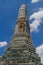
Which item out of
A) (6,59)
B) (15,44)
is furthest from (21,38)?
(6,59)

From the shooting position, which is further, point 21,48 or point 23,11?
point 23,11

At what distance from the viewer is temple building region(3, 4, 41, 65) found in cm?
5291

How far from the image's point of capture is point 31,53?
5419 cm

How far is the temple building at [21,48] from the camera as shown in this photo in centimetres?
5291

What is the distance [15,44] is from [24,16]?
7379mm

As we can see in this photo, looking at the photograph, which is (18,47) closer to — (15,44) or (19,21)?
(15,44)

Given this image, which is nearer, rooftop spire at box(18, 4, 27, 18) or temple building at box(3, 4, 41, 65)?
temple building at box(3, 4, 41, 65)

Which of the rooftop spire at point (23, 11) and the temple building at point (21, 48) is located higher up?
the rooftop spire at point (23, 11)

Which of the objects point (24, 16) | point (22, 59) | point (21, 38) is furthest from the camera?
point (24, 16)

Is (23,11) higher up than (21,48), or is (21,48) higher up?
(23,11)

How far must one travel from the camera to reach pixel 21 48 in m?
54.7

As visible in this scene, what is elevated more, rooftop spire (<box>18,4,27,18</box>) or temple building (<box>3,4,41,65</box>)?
rooftop spire (<box>18,4,27,18</box>)

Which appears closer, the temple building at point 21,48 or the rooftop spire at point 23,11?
the temple building at point 21,48

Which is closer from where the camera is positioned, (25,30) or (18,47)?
(18,47)
